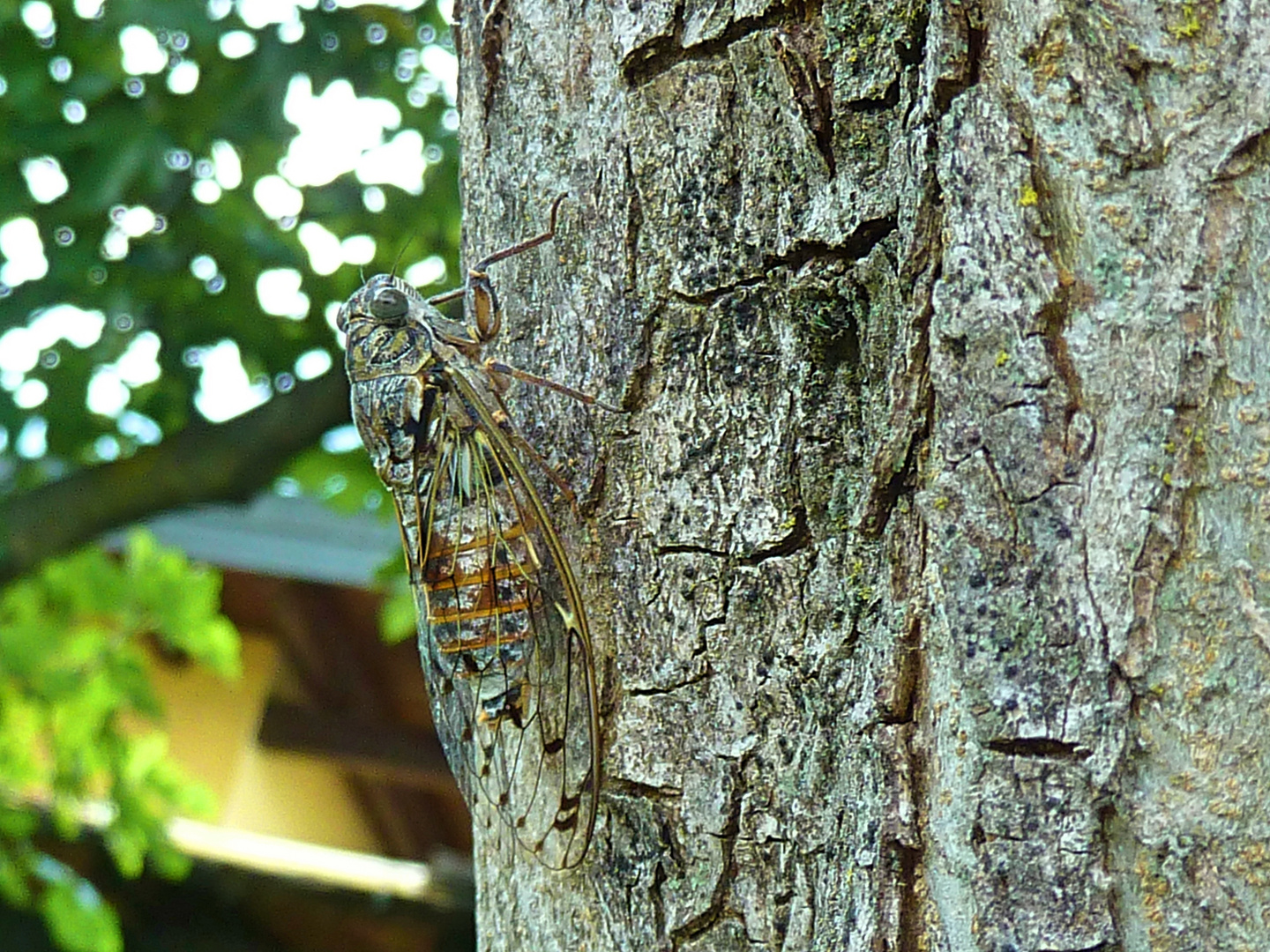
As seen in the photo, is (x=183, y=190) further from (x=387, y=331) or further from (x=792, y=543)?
(x=792, y=543)

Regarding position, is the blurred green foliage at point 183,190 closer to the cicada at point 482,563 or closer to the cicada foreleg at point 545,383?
the cicada at point 482,563

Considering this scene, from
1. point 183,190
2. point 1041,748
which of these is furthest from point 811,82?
point 183,190

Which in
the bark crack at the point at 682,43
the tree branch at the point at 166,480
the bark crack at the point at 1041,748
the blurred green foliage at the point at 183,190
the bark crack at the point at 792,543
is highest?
the blurred green foliage at the point at 183,190

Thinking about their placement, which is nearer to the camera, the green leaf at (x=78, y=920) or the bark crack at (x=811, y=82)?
the bark crack at (x=811, y=82)

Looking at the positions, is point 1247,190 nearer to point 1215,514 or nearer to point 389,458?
point 1215,514

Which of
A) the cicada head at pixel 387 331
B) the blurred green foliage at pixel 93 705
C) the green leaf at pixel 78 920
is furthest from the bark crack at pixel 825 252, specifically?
the green leaf at pixel 78 920

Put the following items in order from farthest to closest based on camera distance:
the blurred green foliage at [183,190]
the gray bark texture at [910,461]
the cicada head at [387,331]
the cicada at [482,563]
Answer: the blurred green foliage at [183,190] < the cicada head at [387,331] < the cicada at [482,563] < the gray bark texture at [910,461]

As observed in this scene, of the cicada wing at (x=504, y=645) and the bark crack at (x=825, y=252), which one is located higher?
the bark crack at (x=825, y=252)
